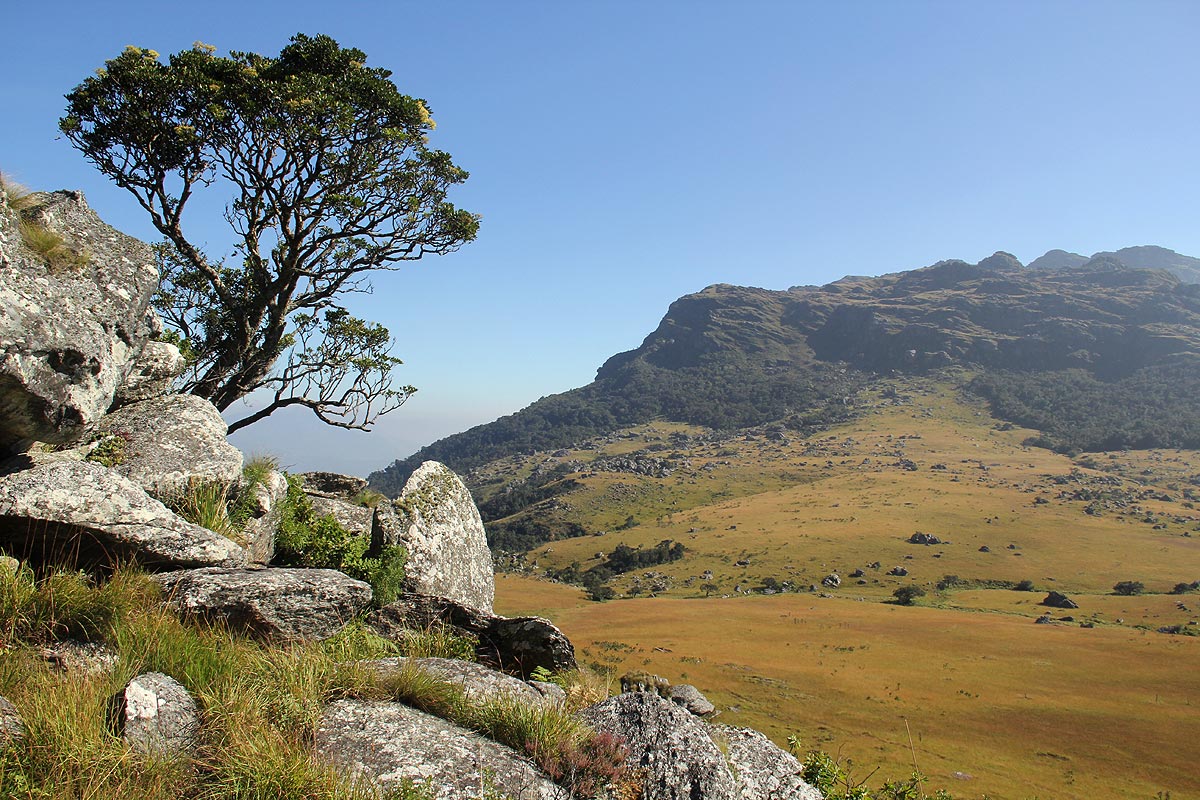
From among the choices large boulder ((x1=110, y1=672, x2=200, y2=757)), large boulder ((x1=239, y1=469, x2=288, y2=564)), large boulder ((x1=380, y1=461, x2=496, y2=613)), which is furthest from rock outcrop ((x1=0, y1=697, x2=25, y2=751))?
large boulder ((x1=380, y1=461, x2=496, y2=613))

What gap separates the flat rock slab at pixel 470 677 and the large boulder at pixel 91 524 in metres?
2.74

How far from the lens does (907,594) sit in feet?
358

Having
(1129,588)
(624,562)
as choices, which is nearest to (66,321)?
(624,562)

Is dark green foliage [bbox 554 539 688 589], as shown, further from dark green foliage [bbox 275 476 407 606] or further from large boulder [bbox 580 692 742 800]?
large boulder [bbox 580 692 742 800]

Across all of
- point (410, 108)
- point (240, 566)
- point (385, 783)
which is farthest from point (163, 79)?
point (385, 783)

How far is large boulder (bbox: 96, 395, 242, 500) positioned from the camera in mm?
9086

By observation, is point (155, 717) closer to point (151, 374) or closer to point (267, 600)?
point (267, 600)

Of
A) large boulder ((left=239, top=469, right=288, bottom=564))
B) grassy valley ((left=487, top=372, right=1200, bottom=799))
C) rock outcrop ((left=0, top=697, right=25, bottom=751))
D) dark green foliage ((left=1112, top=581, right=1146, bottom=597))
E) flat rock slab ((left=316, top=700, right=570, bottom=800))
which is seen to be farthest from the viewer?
dark green foliage ((left=1112, top=581, right=1146, bottom=597))

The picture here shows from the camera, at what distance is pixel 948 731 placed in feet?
180

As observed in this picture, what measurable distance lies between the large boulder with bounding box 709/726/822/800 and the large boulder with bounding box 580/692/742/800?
0.34 meters

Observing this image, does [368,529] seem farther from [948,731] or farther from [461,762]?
[948,731]

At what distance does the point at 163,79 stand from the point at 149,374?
7280 millimetres

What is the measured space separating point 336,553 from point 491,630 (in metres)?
3.31

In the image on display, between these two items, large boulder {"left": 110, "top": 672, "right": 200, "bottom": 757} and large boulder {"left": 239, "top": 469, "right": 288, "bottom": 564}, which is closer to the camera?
large boulder {"left": 110, "top": 672, "right": 200, "bottom": 757}
